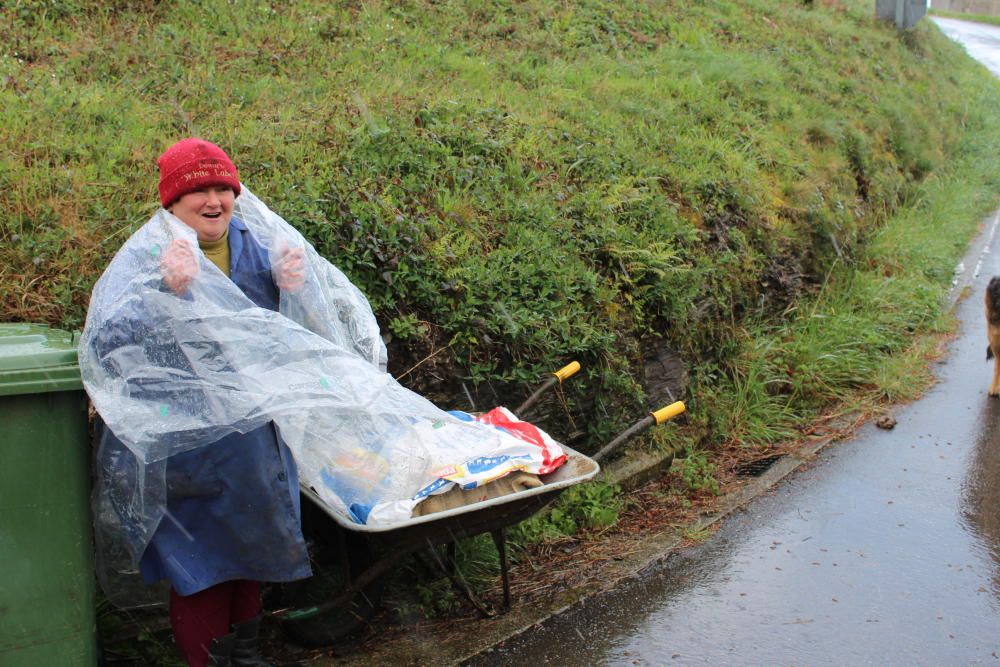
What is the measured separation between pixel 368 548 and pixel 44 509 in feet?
3.89

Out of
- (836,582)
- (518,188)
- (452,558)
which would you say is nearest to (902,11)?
(518,188)

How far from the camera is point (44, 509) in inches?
122

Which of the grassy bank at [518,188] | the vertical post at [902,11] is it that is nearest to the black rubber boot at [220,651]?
the grassy bank at [518,188]

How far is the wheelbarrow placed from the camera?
3639 mm

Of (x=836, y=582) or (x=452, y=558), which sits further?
(x=836, y=582)

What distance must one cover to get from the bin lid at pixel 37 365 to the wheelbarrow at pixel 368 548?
3.16 feet

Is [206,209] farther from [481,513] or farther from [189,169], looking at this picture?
[481,513]

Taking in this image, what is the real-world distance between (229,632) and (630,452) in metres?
2.99

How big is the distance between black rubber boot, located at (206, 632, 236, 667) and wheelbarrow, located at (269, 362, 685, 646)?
42cm

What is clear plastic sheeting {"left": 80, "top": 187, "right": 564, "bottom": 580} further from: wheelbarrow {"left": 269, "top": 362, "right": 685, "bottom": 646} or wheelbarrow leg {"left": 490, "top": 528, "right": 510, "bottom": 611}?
wheelbarrow leg {"left": 490, "top": 528, "right": 510, "bottom": 611}

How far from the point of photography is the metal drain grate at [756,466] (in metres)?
6.37

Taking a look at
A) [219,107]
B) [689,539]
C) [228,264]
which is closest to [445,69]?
[219,107]

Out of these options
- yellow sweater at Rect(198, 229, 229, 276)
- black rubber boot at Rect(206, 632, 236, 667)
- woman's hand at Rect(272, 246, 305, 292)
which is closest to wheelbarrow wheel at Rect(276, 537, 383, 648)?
black rubber boot at Rect(206, 632, 236, 667)

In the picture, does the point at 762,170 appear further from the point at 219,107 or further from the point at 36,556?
the point at 36,556
